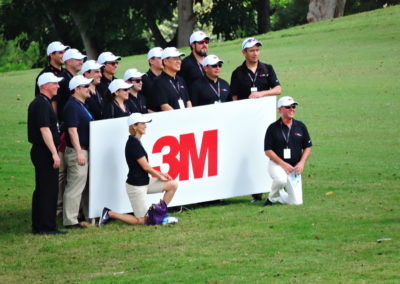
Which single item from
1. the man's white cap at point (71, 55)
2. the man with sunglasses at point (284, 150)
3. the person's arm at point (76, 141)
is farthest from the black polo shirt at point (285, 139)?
the man's white cap at point (71, 55)

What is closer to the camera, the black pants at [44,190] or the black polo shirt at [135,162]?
the black pants at [44,190]

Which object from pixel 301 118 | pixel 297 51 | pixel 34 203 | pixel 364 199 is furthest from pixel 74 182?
pixel 297 51

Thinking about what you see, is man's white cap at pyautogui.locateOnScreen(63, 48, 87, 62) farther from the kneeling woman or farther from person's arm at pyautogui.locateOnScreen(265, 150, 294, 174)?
person's arm at pyautogui.locateOnScreen(265, 150, 294, 174)

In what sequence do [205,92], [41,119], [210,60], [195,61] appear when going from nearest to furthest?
[41,119], [210,60], [205,92], [195,61]

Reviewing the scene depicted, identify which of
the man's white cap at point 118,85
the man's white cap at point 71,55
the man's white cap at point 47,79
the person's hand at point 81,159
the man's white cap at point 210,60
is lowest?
the person's hand at point 81,159

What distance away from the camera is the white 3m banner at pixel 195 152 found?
37.5ft

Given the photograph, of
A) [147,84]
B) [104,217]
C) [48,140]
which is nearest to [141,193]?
[104,217]

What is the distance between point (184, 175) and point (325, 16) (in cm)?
3341

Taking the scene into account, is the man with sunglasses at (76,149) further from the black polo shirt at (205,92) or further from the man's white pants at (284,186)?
the man's white pants at (284,186)

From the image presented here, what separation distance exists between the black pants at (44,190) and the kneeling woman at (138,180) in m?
0.79

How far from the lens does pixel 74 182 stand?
37.1 feet

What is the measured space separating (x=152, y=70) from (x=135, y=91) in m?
0.88

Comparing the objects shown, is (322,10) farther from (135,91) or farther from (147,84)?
(135,91)

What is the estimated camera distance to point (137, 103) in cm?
1210
